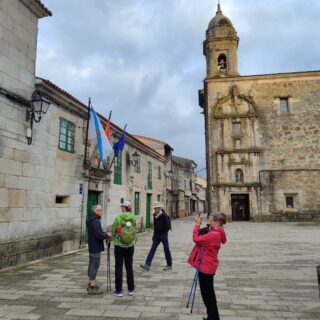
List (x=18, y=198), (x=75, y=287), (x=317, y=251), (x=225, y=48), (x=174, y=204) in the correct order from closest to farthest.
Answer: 1. (x=75, y=287)
2. (x=18, y=198)
3. (x=317, y=251)
4. (x=225, y=48)
5. (x=174, y=204)

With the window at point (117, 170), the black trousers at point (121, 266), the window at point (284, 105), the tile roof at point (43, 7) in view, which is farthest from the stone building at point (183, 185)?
the black trousers at point (121, 266)

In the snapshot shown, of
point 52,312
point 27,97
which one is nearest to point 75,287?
point 52,312

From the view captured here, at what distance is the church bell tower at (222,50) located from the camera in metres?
29.7

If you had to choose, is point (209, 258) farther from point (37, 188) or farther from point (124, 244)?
point (37, 188)

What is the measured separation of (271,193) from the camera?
85.6 ft

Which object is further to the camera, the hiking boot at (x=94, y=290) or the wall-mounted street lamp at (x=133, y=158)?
the wall-mounted street lamp at (x=133, y=158)

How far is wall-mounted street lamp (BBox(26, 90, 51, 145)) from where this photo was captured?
8406mm

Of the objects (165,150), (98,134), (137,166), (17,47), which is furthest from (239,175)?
(17,47)

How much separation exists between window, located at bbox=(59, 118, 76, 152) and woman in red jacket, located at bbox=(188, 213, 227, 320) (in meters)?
7.06

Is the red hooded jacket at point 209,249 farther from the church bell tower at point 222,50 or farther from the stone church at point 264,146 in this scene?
the church bell tower at point 222,50

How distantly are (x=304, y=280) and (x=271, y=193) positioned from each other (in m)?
20.5

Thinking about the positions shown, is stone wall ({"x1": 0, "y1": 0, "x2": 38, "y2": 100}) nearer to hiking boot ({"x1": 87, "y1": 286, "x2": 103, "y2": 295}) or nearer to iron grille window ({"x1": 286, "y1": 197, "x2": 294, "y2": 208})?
hiking boot ({"x1": 87, "y1": 286, "x2": 103, "y2": 295})

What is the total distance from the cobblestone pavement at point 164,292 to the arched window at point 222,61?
78.8ft

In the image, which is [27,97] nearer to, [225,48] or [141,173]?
[141,173]
